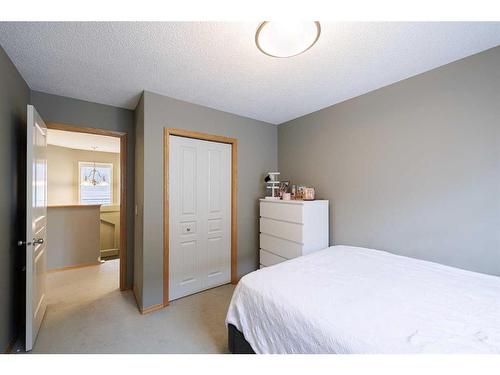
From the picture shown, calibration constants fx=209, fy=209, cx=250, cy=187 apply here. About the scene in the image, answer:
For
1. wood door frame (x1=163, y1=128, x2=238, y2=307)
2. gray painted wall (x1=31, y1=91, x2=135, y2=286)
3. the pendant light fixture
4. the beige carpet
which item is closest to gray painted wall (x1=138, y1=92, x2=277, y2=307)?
wood door frame (x1=163, y1=128, x2=238, y2=307)

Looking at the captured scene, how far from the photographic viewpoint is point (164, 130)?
2.24m

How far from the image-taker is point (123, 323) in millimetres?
1941

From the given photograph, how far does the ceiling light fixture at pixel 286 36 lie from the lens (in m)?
1.19

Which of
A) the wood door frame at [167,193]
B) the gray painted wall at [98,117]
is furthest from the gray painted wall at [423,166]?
the gray painted wall at [98,117]

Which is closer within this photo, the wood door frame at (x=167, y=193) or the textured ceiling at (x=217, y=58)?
the textured ceiling at (x=217, y=58)

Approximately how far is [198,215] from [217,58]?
5.52 feet

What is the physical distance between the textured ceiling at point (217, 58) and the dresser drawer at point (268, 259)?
1864 millimetres

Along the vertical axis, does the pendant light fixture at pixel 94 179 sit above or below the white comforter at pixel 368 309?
above

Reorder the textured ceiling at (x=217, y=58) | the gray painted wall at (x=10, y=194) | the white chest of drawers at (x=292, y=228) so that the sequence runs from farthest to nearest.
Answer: the white chest of drawers at (x=292, y=228) → the gray painted wall at (x=10, y=194) → the textured ceiling at (x=217, y=58)

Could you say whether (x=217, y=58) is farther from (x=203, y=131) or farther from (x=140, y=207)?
(x=140, y=207)

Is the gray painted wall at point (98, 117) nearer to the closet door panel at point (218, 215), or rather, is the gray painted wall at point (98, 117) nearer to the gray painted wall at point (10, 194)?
the gray painted wall at point (10, 194)
